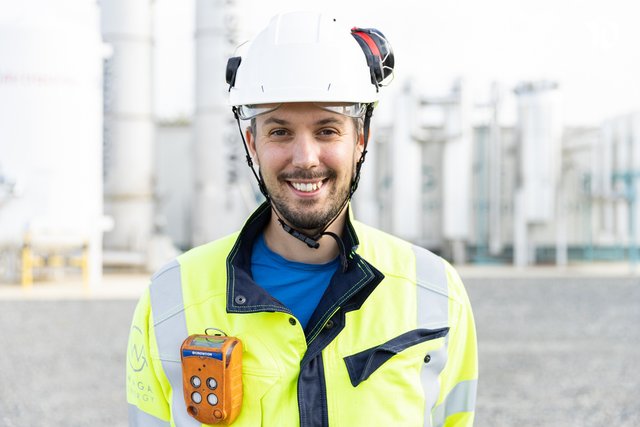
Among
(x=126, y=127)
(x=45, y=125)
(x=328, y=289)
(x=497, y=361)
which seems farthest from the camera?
(x=126, y=127)

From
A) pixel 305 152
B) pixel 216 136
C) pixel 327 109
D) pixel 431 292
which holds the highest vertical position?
pixel 216 136

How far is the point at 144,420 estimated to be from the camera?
1.76 metres

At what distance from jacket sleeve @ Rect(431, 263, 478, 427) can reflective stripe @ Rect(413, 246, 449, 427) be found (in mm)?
27

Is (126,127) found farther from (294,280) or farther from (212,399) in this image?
(212,399)

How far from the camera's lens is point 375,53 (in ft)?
6.14

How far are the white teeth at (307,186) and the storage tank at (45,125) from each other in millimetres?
9908

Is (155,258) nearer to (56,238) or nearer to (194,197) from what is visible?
(194,197)

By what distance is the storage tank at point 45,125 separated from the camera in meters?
10.5

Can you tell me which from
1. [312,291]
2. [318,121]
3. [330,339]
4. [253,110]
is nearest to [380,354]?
[330,339]

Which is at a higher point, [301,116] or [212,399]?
[301,116]

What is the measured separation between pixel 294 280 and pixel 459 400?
1.84 feet

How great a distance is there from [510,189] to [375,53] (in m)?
16.9

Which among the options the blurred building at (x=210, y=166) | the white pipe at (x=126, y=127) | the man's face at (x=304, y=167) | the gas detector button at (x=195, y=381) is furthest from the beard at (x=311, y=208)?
the white pipe at (x=126, y=127)

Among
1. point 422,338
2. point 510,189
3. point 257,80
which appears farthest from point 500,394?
point 510,189
